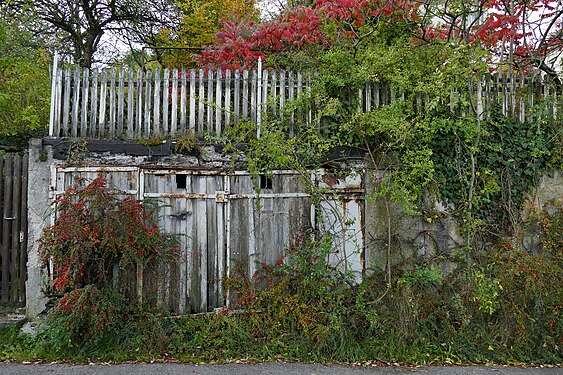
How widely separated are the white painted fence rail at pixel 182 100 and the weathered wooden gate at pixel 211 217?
0.68 m

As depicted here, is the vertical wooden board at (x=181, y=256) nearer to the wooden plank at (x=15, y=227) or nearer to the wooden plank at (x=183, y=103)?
the wooden plank at (x=183, y=103)

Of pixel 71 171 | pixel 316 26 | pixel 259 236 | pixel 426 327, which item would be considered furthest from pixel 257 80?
pixel 426 327

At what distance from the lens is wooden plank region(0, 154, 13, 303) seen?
6023 millimetres

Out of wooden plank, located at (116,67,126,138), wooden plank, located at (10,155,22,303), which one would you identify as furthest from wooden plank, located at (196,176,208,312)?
wooden plank, located at (10,155,22,303)

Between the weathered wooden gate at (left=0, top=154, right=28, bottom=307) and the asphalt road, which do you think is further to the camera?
the weathered wooden gate at (left=0, top=154, right=28, bottom=307)

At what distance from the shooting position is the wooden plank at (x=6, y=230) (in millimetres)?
6023

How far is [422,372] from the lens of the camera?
4988 millimetres

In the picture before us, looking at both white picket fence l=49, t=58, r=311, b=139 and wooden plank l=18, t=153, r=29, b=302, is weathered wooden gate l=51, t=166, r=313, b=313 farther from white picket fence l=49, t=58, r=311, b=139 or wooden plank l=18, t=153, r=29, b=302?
wooden plank l=18, t=153, r=29, b=302

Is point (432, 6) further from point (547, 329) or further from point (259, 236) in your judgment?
point (547, 329)

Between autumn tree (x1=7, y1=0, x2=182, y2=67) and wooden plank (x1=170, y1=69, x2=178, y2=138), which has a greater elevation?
autumn tree (x1=7, y1=0, x2=182, y2=67)

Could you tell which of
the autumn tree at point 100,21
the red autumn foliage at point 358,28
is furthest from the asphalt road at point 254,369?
the autumn tree at point 100,21

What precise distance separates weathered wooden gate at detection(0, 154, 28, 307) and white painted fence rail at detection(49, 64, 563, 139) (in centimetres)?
96

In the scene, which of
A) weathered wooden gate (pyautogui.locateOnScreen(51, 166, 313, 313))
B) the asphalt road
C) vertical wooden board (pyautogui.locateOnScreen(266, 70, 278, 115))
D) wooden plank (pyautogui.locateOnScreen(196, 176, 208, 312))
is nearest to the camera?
the asphalt road

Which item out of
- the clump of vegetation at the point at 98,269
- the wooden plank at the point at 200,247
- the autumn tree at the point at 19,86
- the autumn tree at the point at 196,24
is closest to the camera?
the clump of vegetation at the point at 98,269
